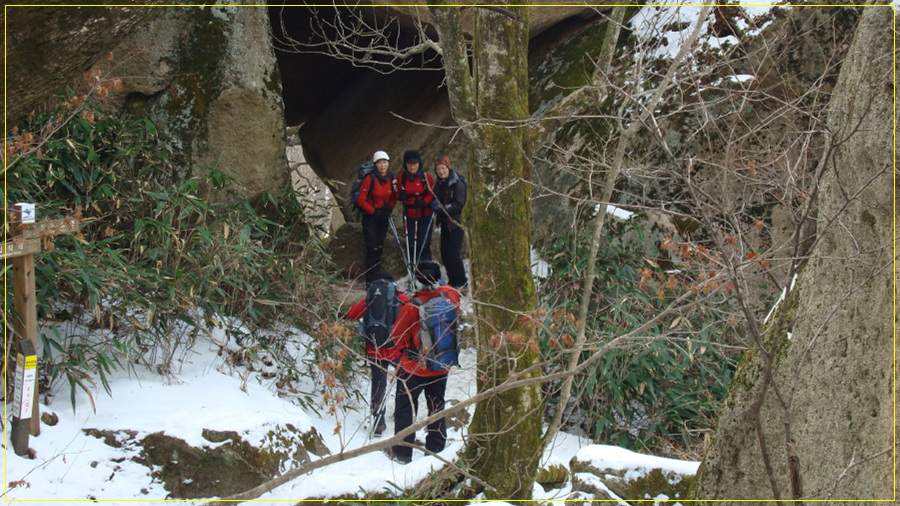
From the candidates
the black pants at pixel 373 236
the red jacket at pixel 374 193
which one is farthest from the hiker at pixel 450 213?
the black pants at pixel 373 236

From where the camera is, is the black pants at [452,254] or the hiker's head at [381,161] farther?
the black pants at [452,254]

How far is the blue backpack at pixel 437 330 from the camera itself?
4.75 meters

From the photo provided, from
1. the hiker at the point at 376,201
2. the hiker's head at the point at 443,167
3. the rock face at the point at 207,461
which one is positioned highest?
the hiker's head at the point at 443,167

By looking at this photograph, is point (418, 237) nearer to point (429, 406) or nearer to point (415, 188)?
point (415, 188)

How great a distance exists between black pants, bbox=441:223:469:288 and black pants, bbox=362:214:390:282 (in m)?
0.59

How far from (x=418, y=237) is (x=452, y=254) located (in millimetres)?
386

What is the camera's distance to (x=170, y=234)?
5707 mm

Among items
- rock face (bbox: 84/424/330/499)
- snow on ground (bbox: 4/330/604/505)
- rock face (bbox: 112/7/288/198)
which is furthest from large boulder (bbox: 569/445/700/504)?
rock face (bbox: 112/7/288/198)

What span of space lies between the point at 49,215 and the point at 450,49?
2.95 meters

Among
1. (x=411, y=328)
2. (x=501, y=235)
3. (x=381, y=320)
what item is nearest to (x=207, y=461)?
(x=381, y=320)

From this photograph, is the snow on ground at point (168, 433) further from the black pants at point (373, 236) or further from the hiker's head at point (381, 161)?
the hiker's head at point (381, 161)

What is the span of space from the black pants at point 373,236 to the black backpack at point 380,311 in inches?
96.9

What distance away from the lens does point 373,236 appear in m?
7.52

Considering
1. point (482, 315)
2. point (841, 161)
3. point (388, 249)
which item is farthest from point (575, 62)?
point (841, 161)
